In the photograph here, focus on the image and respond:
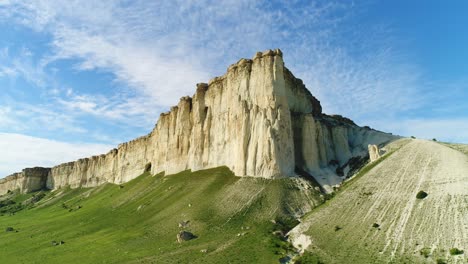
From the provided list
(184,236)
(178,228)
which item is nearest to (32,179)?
(178,228)

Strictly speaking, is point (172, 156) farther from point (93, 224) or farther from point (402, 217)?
point (402, 217)

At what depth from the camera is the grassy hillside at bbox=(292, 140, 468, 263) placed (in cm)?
4534

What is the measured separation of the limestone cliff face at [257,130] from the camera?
265ft

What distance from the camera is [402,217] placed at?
5341 cm

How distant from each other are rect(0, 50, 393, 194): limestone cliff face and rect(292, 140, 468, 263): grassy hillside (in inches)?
636

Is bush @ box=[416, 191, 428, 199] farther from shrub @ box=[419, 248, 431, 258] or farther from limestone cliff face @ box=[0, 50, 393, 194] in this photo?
limestone cliff face @ box=[0, 50, 393, 194]

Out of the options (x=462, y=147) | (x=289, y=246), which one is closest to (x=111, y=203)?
(x=289, y=246)

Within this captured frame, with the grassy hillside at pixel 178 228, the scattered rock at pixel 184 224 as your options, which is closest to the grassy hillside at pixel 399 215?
the grassy hillside at pixel 178 228

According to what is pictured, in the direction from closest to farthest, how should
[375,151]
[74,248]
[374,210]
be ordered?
[374,210], [74,248], [375,151]

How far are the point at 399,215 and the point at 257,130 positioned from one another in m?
35.0

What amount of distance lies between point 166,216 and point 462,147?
62018mm

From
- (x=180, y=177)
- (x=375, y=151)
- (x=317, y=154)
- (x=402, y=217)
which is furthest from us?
(x=180, y=177)

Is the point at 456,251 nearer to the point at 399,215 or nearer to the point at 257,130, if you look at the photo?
the point at 399,215

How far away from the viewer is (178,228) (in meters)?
69.3
